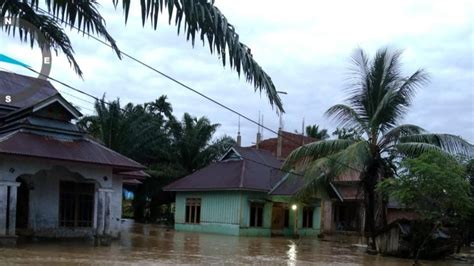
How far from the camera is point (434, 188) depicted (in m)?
18.1

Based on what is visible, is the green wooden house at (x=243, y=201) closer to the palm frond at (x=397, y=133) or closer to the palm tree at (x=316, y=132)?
the palm frond at (x=397, y=133)

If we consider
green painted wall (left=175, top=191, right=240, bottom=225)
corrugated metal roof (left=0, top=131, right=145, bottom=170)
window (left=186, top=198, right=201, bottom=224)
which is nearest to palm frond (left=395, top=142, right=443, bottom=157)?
corrugated metal roof (left=0, top=131, right=145, bottom=170)

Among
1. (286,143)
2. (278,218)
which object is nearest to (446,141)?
(278,218)

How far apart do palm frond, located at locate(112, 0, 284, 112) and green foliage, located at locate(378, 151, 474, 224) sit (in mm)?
14419

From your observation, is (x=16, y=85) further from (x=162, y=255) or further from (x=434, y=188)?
(x=434, y=188)

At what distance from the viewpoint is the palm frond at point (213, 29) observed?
13.6 feet

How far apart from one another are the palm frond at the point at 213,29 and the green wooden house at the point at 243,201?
25.5 meters

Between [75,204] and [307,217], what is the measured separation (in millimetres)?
16489

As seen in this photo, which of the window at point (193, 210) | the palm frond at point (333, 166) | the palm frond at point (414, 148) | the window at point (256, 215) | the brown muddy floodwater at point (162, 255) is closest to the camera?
the brown muddy floodwater at point (162, 255)

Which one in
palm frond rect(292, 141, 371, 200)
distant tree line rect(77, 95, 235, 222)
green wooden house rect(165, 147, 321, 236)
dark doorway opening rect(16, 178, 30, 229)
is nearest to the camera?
palm frond rect(292, 141, 371, 200)

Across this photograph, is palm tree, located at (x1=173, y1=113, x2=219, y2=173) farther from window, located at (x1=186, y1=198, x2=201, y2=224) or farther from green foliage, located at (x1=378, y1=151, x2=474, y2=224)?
green foliage, located at (x1=378, y1=151, x2=474, y2=224)

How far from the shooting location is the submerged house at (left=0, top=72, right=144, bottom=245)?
18.0 m

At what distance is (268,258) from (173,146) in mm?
24820

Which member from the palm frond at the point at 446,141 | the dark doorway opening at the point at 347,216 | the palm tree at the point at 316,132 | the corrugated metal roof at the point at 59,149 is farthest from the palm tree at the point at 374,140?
the palm tree at the point at 316,132
